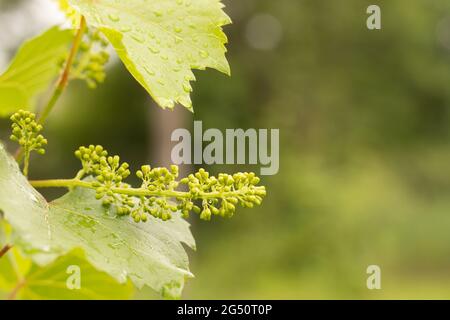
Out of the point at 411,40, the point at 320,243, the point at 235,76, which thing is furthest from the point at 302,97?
the point at 320,243

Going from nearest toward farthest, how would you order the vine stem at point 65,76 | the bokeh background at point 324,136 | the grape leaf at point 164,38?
the grape leaf at point 164,38 < the vine stem at point 65,76 < the bokeh background at point 324,136

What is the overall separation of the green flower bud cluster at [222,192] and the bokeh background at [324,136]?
8.25 m

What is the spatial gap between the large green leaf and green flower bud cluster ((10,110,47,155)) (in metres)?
0.04

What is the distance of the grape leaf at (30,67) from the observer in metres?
1.05

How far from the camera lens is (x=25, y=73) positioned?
1.09 meters

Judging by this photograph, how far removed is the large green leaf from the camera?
2.02ft

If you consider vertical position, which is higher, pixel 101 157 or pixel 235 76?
pixel 235 76

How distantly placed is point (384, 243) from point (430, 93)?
12.0ft

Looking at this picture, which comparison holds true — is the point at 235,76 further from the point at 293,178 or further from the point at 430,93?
the point at 430,93

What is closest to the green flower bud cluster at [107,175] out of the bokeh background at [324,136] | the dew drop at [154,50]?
the dew drop at [154,50]

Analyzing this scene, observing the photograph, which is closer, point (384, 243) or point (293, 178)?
point (384, 243)

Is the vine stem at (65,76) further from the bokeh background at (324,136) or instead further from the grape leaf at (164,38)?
the bokeh background at (324,136)

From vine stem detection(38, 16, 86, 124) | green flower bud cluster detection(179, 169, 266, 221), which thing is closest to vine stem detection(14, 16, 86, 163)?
vine stem detection(38, 16, 86, 124)

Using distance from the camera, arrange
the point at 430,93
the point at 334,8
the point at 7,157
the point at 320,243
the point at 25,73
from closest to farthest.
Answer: the point at 7,157 < the point at 25,73 < the point at 320,243 < the point at 334,8 < the point at 430,93
